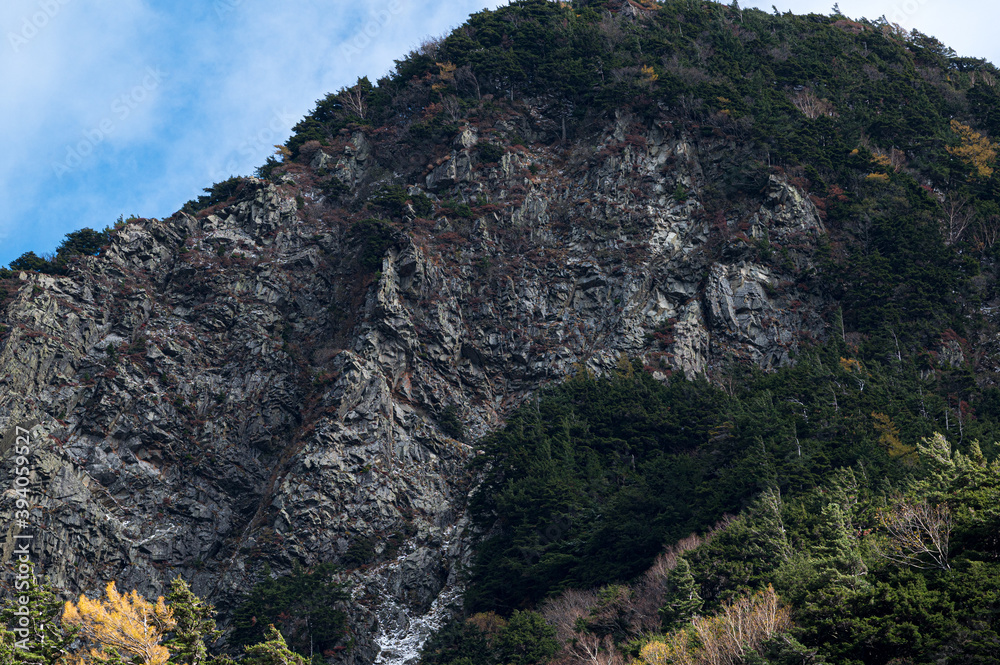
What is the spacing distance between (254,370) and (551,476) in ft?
81.7

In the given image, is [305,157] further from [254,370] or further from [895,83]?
[895,83]

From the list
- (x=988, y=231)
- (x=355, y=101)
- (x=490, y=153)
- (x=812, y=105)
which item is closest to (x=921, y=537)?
(x=988, y=231)

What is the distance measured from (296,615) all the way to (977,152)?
64.6m

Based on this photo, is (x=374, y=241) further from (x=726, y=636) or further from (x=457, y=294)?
(x=726, y=636)

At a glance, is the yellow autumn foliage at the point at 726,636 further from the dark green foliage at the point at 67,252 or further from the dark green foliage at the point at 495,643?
the dark green foliage at the point at 67,252

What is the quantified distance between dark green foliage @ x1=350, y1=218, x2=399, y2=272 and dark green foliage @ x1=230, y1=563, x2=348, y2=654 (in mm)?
26524

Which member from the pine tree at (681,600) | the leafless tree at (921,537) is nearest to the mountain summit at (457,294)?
the pine tree at (681,600)

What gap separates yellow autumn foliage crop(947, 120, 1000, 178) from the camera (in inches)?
2370

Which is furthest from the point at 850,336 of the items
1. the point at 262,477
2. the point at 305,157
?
the point at 305,157

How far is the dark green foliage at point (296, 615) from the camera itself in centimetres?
3875

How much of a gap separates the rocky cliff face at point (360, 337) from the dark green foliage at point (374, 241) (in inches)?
15.9

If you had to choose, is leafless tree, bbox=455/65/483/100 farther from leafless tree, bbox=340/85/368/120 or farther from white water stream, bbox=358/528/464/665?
white water stream, bbox=358/528/464/665

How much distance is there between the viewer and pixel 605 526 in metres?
40.9

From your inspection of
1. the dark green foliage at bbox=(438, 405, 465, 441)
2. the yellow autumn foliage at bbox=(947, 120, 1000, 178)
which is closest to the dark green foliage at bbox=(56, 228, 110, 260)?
the dark green foliage at bbox=(438, 405, 465, 441)
